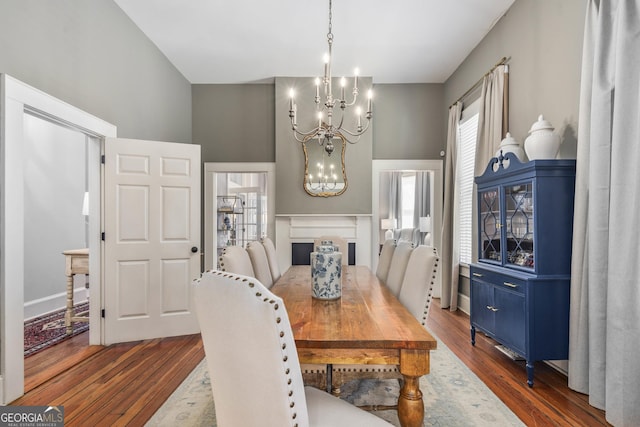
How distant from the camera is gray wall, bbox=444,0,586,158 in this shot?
251cm

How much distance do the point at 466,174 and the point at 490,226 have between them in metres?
1.43

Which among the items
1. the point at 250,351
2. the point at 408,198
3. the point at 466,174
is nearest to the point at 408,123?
the point at 466,174

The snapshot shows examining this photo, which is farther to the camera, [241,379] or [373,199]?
[373,199]

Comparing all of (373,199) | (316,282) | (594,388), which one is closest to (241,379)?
(316,282)

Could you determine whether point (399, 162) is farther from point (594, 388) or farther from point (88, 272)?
point (88, 272)

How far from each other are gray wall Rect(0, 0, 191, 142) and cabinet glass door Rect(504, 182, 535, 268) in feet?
11.3

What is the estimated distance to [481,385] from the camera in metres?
2.38

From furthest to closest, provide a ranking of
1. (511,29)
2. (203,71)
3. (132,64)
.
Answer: (203,71) → (132,64) → (511,29)

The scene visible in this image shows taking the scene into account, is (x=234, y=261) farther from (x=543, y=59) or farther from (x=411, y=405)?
(x=543, y=59)

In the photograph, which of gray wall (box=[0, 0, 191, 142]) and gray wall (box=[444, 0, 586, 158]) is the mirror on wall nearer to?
gray wall (box=[0, 0, 191, 142])

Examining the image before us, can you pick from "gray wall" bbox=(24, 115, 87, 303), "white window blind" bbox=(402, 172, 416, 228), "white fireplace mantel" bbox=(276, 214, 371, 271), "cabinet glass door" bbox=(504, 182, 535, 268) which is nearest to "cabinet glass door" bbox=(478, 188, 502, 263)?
"cabinet glass door" bbox=(504, 182, 535, 268)

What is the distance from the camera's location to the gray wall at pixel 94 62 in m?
2.28

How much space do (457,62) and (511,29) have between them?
1158 mm

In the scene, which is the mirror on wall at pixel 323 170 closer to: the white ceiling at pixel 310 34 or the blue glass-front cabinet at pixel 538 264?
the white ceiling at pixel 310 34
